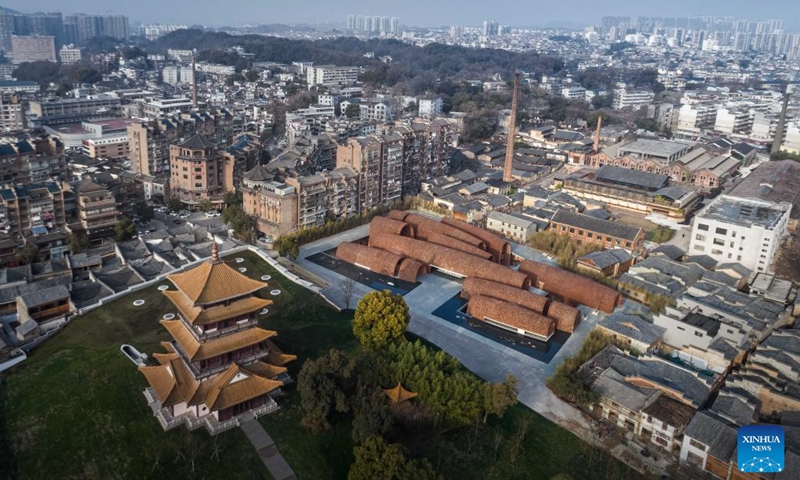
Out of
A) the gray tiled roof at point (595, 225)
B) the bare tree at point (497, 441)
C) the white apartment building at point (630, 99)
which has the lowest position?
the bare tree at point (497, 441)

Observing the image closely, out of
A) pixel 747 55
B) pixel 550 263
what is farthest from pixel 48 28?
pixel 747 55

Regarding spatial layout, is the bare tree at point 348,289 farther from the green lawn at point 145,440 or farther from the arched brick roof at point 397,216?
the arched brick roof at point 397,216

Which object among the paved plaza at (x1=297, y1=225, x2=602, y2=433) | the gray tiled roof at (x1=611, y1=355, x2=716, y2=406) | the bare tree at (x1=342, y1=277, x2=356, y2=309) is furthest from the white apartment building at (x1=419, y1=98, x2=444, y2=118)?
the gray tiled roof at (x1=611, y1=355, x2=716, y2=406)

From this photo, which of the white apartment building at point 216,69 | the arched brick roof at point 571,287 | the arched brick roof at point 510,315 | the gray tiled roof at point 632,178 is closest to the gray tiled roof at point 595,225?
the arched brick roof at point 571,287

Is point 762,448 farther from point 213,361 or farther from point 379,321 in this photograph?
point 213,361

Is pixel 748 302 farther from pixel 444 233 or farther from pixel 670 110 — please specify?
pixel 670 110

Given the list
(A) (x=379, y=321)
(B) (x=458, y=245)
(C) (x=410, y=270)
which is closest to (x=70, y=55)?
(B) (x=458, y=245)
